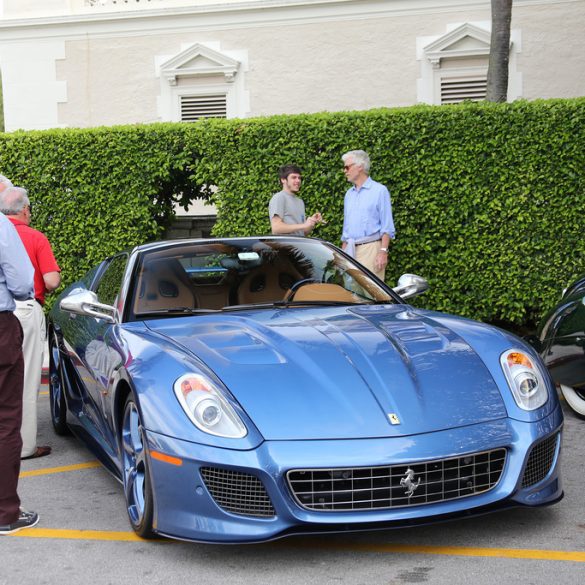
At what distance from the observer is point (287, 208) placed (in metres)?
9.65

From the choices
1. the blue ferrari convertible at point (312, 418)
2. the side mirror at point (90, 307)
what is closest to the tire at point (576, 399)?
the blue ferrari convertible at point (312, 418)

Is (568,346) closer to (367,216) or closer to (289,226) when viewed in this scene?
(367,216)

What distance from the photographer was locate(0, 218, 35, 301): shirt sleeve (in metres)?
4.74

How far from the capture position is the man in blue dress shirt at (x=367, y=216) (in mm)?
9375

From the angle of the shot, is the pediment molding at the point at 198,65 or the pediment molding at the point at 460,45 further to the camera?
the pediment molding at the point at 198,65

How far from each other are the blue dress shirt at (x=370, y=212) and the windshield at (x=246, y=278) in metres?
3.24

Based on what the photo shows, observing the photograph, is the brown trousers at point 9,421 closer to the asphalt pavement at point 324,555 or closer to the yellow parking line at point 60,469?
the asphalt pavement at point 324,555

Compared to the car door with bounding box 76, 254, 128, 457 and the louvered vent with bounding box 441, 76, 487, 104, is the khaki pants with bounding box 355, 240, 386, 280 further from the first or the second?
the louvered vent with bounding box 441, 76, 487, 104

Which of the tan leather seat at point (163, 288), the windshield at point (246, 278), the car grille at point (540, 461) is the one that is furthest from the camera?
the windshield at point (246, 278)

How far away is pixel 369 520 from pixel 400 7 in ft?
47.2

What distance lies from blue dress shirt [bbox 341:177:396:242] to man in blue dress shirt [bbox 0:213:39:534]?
198 inches

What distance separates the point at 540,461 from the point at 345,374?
93 centimetres

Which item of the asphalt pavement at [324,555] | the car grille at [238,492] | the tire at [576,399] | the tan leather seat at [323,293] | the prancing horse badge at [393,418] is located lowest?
the tire at [576,399]

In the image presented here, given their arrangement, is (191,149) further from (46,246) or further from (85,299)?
(85,299)
